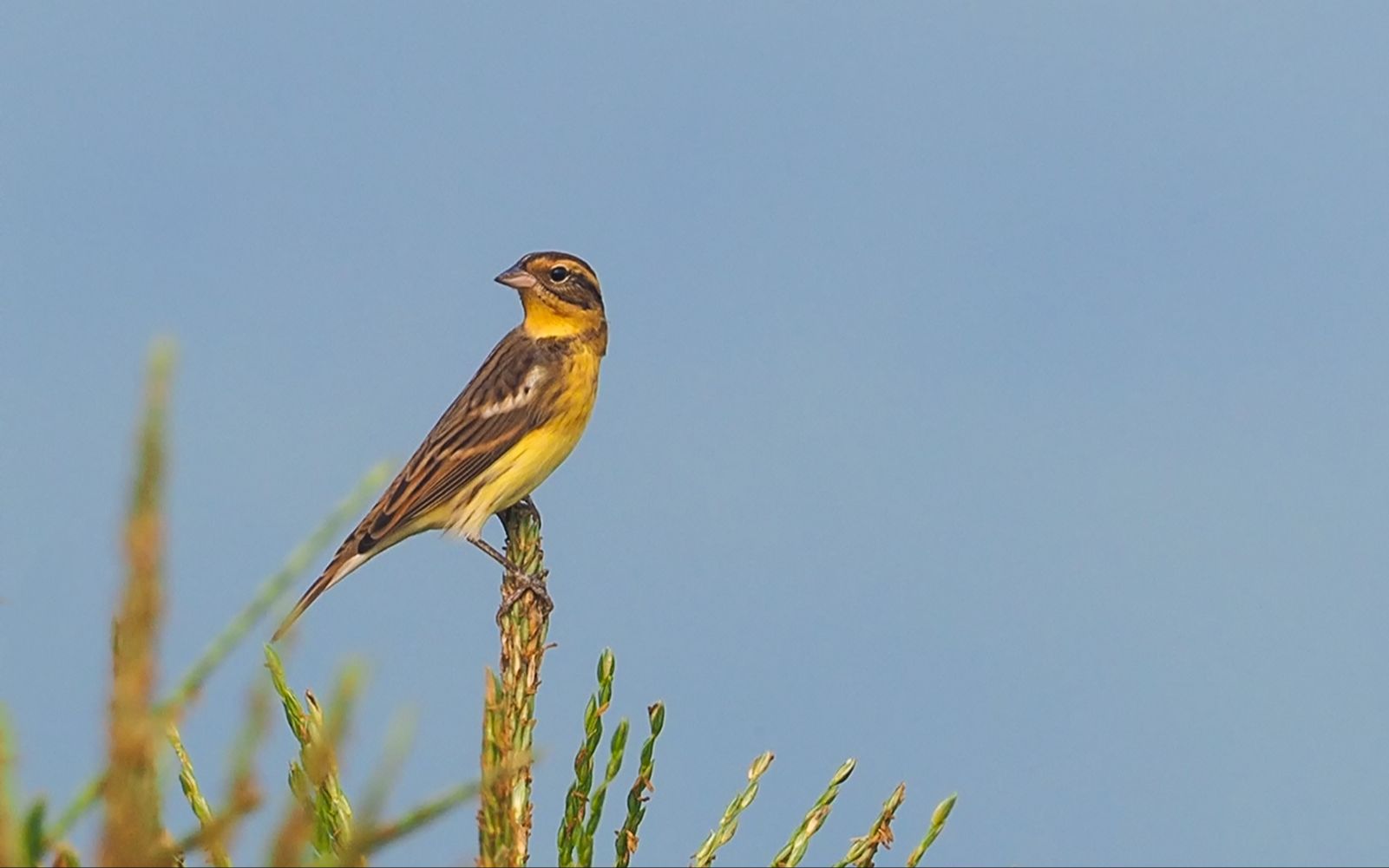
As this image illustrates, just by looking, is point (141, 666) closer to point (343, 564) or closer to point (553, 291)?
point (343, 564)

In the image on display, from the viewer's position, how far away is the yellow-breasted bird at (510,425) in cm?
1086

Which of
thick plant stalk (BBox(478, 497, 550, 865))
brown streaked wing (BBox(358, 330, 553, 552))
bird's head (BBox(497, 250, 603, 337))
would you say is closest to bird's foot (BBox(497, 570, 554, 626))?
thick plant stalk (BBox(478, 497, 550, 865))

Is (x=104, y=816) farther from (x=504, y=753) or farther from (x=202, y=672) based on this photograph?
(x=504, y=753)

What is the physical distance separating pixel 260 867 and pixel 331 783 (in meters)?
2.07

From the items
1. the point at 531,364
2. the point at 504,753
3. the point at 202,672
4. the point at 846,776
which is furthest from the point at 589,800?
the point at 531,364

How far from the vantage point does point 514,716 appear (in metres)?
4.56

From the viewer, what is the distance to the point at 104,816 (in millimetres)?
1466

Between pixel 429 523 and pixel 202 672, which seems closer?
pixel 202 672

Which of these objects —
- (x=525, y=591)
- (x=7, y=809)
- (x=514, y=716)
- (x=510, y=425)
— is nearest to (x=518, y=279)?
(x=510, y=425)

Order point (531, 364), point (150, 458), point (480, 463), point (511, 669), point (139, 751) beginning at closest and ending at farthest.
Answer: point (150, 458) → point (139, 751) → point (511, 669) → point (480, 463) → point (531, 364)

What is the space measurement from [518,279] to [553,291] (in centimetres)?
25

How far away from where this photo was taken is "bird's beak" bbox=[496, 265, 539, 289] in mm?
12273

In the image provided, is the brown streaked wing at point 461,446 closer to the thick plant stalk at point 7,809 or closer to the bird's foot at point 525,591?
the bird's foot at point 525,591

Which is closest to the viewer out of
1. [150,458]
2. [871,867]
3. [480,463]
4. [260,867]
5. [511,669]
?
[150,458]
